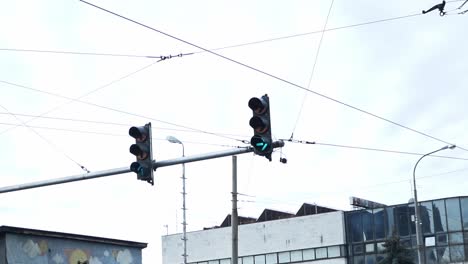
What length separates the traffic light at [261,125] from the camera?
15.7 m

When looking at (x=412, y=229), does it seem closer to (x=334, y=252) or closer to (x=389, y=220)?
(x=389, y=220)

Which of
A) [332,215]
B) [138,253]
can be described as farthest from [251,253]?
[138,253]

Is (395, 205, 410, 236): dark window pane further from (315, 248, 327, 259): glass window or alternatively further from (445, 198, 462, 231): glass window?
(315, 248, 327, 259): glass window

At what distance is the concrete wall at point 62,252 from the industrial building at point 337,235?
33874 mm

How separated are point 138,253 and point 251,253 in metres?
39.9

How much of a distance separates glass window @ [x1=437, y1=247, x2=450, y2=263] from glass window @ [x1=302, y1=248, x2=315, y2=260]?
10123mm

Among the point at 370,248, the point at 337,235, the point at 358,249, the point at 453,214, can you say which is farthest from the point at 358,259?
the point at 453,214

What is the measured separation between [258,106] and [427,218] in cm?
4664

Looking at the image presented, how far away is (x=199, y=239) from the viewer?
71812mm

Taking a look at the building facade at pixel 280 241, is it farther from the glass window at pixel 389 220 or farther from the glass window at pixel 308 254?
the glass window at pixel 389 220

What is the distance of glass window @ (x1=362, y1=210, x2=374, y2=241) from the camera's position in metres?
62.5

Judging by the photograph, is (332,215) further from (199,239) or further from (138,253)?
(138,253)

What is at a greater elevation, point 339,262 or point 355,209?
point 355,209

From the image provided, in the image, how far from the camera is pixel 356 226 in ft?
208
